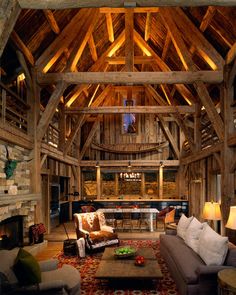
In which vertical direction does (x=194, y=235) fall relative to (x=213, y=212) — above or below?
below

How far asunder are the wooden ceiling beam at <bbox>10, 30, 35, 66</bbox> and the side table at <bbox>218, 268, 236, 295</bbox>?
6211 millimetres

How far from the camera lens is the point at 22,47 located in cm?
747

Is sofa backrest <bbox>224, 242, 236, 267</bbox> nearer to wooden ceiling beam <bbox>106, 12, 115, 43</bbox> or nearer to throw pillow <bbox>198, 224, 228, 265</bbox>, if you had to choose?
throw pillow <bbox>198, 224, 228, 265</bbox>

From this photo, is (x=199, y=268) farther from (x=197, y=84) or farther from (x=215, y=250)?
(x=197, y=84)

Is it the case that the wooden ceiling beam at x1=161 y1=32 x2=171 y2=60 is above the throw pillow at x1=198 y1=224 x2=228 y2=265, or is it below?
above

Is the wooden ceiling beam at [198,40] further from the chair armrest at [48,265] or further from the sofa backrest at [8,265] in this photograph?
the sofa backrest at [8,265]

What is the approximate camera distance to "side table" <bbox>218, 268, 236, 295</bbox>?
11.9 ft

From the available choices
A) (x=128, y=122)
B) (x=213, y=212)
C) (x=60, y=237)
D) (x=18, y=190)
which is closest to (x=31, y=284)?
(x=18, y=190)

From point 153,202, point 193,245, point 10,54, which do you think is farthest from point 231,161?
point 153,202

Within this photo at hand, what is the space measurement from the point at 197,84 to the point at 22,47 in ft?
14.4

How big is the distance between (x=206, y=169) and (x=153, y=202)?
4061mm

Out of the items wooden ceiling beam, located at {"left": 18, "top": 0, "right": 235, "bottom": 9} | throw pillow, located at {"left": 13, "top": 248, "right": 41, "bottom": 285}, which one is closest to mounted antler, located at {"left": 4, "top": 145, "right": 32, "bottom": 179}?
throw pillow, located at {"left": 13, "top": 248, "right": 41, "bottom": 285}

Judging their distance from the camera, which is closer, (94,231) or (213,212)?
(213,212)

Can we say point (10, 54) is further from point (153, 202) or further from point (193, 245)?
point (153, 202)
